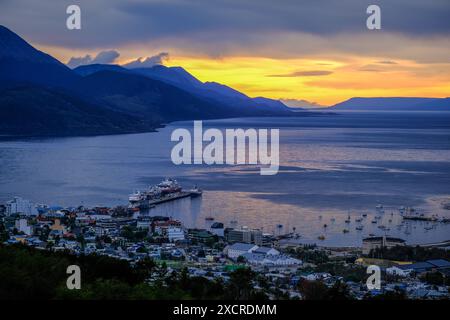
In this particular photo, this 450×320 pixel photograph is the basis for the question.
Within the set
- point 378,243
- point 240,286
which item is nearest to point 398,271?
point 378,243

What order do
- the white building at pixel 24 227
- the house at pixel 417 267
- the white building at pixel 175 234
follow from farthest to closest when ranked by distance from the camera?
1. the white building at pixel 24 227
2. the white building at pixel 175 234
3. the house at pixel 417 267

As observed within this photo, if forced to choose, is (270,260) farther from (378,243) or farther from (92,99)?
(92,99)

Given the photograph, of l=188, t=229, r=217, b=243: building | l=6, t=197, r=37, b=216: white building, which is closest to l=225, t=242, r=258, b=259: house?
l=188, t=229, r=217, b=243: building

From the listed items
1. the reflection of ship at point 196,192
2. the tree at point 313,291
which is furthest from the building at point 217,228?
the tree at point 313,291

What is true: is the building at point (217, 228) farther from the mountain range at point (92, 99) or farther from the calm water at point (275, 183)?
the mountain range at point (92, 99)

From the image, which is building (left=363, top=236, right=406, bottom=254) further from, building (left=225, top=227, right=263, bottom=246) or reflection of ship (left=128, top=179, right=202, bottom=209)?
reflection of ship (left=128, top=179, right=202, bottom=209)

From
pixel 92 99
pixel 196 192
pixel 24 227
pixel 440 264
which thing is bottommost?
pixel 440 264

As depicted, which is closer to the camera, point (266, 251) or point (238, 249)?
point (266, 251)
